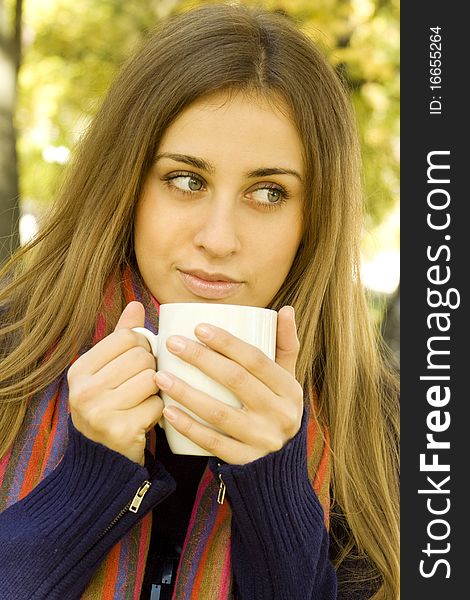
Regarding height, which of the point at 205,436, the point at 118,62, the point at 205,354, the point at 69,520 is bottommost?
the point at 69,520

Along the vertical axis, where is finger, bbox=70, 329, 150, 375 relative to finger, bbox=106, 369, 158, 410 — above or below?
above

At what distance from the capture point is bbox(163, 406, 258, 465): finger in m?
1.69

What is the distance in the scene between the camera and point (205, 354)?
1661 mm

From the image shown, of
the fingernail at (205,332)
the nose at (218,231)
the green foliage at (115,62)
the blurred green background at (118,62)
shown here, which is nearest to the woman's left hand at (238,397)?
the fingernail at (205,332)

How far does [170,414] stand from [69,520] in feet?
1.03

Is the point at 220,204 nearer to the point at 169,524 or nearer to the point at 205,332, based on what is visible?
the point at 205,332

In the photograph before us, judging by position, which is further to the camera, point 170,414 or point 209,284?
point 209,284

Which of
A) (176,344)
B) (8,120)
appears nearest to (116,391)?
(176,344)

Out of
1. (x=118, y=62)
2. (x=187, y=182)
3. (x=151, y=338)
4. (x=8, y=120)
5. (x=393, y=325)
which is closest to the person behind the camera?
(x=151, y=338)

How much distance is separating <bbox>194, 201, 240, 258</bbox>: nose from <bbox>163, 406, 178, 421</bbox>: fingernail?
475 millimetres

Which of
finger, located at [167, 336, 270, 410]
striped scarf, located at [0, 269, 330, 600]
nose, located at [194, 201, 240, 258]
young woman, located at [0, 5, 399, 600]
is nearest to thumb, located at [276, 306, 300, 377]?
young woman, located at [0, 5, 399, 600]

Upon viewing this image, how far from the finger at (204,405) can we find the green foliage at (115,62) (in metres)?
4.92

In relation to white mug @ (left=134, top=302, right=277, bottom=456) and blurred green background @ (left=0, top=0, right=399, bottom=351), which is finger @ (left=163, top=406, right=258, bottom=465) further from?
blurred green background @ (left=0, top=0, right=399, bottom=351)

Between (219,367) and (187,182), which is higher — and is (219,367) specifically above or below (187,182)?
below
